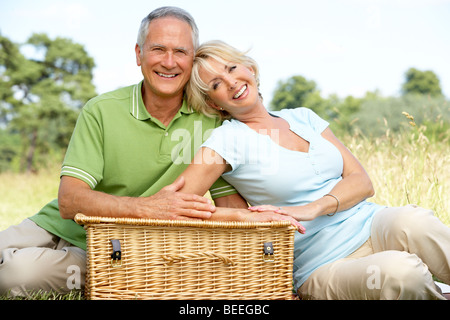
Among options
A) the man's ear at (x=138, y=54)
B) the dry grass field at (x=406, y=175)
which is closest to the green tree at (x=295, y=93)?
the dry grass field at (x=406, y=175)

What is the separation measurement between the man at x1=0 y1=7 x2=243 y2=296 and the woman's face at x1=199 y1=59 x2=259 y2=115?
0.53 feet

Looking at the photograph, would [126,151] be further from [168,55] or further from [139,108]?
[168,55]

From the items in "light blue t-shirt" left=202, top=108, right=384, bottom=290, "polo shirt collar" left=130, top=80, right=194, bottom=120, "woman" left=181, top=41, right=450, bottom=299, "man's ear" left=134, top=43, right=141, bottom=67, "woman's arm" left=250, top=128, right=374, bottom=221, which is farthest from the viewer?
"man's ear" left=134, top=43, right=141, bottom=67

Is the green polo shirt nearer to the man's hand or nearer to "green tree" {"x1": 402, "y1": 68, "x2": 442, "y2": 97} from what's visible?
the man's hand

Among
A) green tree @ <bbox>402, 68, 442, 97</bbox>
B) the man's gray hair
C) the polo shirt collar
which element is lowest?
the polo shirt collar

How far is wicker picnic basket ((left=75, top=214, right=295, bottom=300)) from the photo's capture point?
7.00 feet

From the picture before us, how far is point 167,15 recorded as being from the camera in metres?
2.81

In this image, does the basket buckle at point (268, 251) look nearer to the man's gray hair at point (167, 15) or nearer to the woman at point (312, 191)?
the woman at point (312, 191)

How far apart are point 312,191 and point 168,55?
1089 millimetres

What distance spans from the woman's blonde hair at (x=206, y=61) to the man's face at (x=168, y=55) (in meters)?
0.05

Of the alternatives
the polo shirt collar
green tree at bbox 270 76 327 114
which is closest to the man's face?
the polo shirt collar

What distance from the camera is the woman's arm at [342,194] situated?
238cm

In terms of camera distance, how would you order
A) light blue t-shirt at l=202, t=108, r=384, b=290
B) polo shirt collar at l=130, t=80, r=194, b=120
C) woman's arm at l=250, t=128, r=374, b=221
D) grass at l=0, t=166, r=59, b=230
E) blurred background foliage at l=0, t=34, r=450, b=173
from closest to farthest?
woman's arm at l=250, t=128, r=374, b=221
light blue t-shirt at l=202, t=108, r=384, b=290
polo shirt collar at l=130, t=80, r=194, b=120
grass at l=0, t=166, r=59, b=230
blurred background foliage at l=0, t=34, r=450, b=173
